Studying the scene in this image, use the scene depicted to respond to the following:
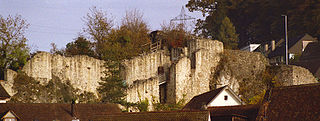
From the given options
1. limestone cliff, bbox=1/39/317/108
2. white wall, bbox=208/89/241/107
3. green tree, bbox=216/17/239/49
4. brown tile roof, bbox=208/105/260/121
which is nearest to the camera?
brown tile roof, bbox=208/105/260/121

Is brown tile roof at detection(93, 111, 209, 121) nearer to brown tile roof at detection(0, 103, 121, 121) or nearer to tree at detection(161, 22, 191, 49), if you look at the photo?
brown tile roof at detection(0, 103, 121, 121)

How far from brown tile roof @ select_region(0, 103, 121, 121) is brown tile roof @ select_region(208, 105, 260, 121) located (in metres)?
6.89

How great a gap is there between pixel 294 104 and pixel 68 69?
27181mm

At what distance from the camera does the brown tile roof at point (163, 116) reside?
118ft

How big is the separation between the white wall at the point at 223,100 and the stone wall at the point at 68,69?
12.9m

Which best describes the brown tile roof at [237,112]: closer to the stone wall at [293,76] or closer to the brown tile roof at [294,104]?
the brown tile roof at [294,104]

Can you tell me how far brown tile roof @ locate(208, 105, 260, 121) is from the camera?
37.7 meters

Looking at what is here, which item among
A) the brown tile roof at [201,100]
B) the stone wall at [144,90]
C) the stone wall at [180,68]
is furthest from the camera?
the stone wall at [180,68]

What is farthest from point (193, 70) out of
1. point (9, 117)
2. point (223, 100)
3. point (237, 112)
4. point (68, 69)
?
point (9, 117)

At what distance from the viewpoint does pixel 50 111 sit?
41.7 metres

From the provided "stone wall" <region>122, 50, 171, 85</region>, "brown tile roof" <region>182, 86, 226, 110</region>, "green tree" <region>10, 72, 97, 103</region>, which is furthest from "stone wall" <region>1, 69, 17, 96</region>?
"brown tile roof" <region>182, 86, 226, 110</region>

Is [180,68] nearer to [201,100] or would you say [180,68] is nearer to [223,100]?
[201,100]

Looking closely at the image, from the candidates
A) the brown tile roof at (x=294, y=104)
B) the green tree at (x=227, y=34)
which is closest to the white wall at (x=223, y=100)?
the brown tile roof at (x=294, y=104)

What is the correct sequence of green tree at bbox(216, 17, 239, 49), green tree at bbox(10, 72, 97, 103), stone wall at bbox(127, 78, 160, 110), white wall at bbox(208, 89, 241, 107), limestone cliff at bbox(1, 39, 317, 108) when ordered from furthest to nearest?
green tree at bbox(216, 17, 239, 49) → stone wall at bbox(127, 78, 160, 110) → limestone cliff at bbox(1, 39, 317, 108) → green tree at bbox(10, 72, 97, 103) → white wall at bbox(208, 89, 241, 107)
